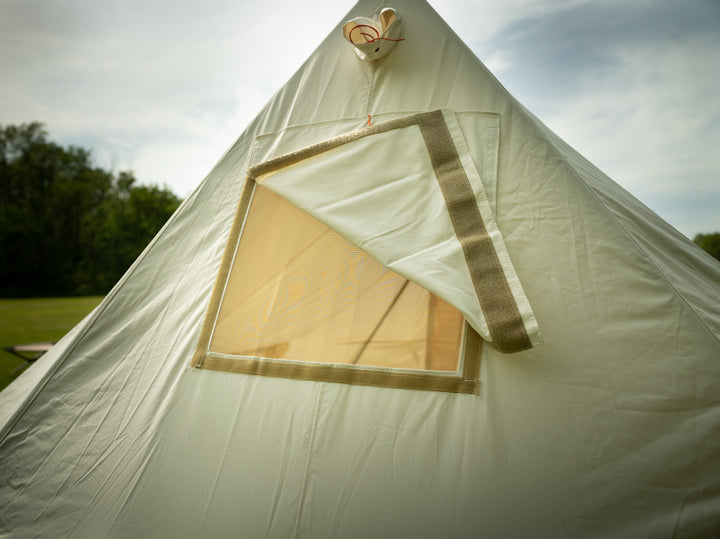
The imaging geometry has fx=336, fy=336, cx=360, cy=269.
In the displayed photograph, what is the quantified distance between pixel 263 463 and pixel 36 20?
22690 millimetres

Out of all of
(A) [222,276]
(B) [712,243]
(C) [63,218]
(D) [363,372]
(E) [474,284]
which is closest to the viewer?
(E) [474,284]

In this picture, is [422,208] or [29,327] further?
[29,327]

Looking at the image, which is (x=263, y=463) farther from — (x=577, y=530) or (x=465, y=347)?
(x=577, y=530)

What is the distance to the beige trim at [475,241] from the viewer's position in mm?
1013

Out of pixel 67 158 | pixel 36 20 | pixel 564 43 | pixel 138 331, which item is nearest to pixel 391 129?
pixel 138 331

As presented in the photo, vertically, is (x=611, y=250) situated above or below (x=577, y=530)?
above

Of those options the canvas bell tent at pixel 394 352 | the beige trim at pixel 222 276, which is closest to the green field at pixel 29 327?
the canvas bell tent at pixel 394 352

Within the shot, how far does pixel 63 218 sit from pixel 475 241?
2530 centimetres

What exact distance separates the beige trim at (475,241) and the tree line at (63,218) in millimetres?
20632

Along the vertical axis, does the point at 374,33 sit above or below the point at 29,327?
above

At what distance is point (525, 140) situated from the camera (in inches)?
51.1

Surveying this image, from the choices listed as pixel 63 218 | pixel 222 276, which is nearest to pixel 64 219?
pixel 63 218

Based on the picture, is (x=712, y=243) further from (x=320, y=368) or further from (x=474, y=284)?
(x=320, y=368)

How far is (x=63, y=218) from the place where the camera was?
63.3ft
